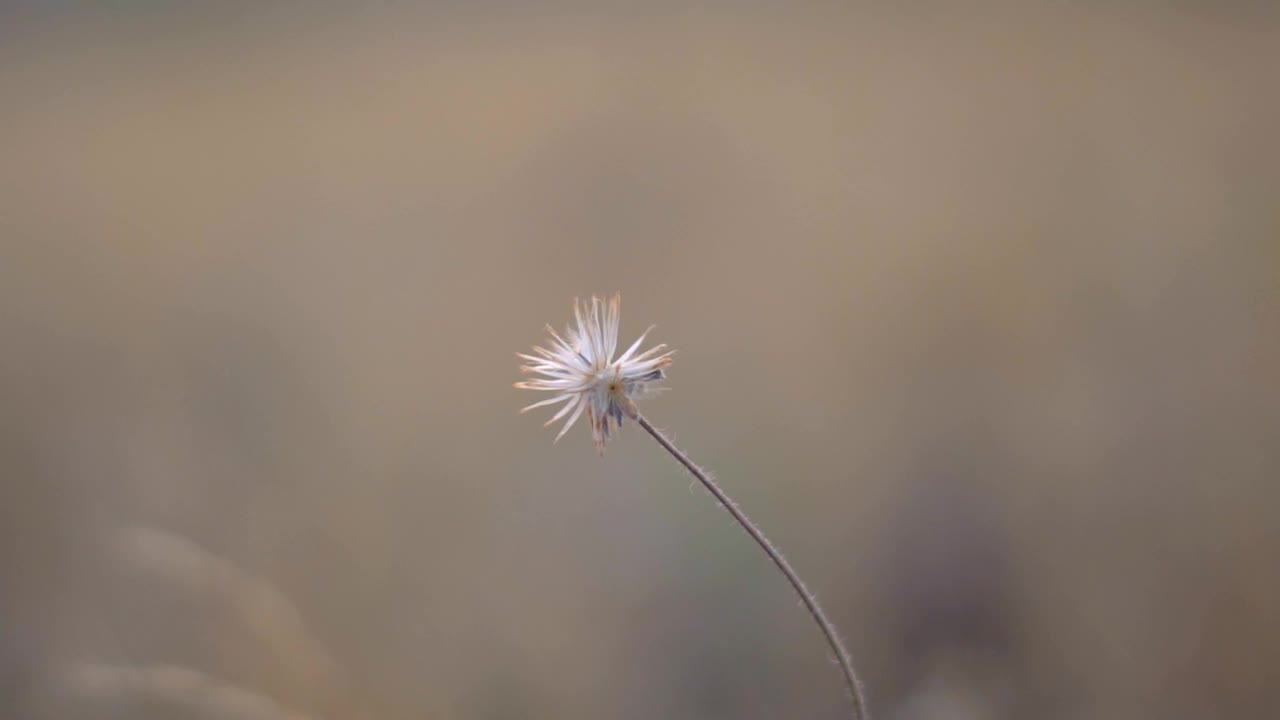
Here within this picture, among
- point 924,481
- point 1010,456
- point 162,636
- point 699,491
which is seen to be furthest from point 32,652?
point 1010,456

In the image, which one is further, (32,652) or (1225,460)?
(32,652)

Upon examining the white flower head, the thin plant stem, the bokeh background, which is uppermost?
the bokeh background

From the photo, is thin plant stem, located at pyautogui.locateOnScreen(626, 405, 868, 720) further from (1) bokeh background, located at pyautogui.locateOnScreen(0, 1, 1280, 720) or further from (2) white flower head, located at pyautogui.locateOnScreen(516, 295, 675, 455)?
(1) bokeh background, located at pyautogui.locateOnScreen(0, 1, 1280, 720)

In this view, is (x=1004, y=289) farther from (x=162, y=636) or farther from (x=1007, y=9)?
(x=162, y=636)

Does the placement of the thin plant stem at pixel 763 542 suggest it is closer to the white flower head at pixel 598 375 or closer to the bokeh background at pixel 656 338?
the white flower head at pixel 598 375

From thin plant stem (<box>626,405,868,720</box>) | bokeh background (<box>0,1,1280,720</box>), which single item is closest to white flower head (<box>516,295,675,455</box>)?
thin plant stem (<box>626,405,868,720</box>)

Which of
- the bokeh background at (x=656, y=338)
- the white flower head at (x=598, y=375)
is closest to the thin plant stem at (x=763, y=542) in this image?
the white flower head at (x=598, y=375)

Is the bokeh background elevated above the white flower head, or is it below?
above

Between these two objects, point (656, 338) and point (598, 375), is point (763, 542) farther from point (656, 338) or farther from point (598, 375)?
point (656, 338)
